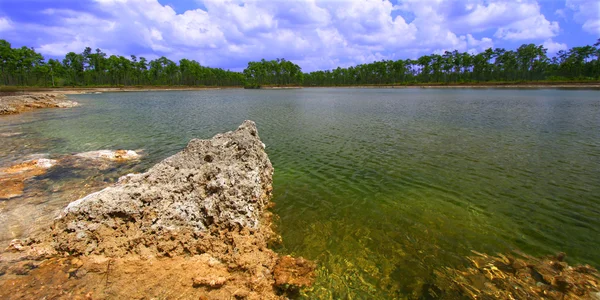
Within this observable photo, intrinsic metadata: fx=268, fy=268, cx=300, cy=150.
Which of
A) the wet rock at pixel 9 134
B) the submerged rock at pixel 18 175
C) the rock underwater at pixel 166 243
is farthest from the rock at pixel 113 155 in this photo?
the wet rock at pixel 9 134

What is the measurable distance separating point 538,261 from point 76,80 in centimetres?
17532

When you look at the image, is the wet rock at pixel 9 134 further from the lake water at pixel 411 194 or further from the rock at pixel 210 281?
the rock at pixel 210 281

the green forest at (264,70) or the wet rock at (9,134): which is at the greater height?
the green forest at (264,70)

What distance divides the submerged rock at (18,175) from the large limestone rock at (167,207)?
5.51m

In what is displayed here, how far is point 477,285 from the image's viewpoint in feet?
19.2

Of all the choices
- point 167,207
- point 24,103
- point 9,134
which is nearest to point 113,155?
point 167,207

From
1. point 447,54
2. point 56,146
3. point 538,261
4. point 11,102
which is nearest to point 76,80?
point 11,102

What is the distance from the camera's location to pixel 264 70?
189125 mm

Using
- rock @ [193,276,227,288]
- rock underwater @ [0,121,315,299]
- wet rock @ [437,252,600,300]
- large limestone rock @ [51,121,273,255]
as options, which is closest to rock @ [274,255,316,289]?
rock underwater @ [0,121,315,299]

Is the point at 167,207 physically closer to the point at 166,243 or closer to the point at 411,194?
the point at 166,243

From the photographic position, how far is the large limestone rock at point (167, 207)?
6.20m

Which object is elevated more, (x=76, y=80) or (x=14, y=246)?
(x=76, y=80)

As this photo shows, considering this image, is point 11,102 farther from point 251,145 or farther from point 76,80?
point 76,80

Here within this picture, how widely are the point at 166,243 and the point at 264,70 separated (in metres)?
193
